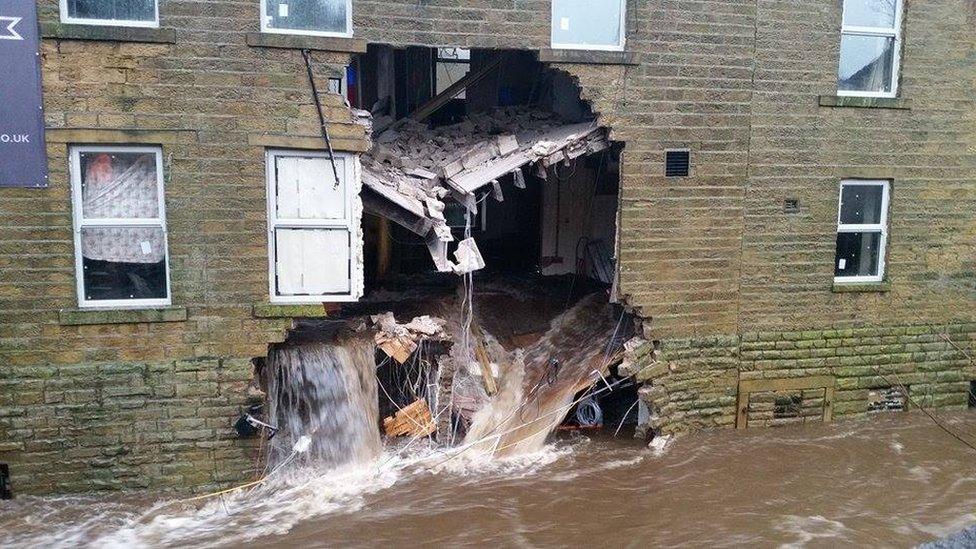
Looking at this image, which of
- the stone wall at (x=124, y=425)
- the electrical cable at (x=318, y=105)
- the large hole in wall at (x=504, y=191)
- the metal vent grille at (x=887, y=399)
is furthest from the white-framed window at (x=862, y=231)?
the stone wall at (x=124, y=425)

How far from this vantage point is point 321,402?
844 cm

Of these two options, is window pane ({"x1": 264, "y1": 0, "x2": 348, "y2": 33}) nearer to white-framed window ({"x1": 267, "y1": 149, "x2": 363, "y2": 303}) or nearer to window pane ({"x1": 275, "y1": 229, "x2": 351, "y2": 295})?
white-framed window ({"x1": 267, "y1": 149, "x2": 363, "y2": 303})

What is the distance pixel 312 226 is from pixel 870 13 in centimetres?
780

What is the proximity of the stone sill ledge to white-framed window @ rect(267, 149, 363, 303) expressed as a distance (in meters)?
0.08

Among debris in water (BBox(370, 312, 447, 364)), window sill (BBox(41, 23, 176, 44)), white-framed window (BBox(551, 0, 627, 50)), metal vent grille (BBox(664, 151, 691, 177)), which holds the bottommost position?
debris in water (BBox(370, 312, 447, 364))

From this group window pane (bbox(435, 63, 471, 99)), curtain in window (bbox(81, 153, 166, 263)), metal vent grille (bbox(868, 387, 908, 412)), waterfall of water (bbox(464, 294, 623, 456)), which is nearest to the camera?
curtain in window (bbox(81, 153, 166, 263))

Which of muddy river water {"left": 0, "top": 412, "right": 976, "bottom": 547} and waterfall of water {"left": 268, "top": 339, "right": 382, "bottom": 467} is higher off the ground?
waterfall of water {"left": 268, "top": 339, "right": 382, "bottom": 467}

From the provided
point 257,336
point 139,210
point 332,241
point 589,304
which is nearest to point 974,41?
point 589,304

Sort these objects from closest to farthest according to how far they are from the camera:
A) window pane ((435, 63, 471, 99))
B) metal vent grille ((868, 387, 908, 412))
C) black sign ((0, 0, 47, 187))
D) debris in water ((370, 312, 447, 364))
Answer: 1. black sign ((0, 0, 47, 187))
2. debris in water ((370, 312, 447, 364))
3. metal vent grille ((868, 387, 908, 412))
4. window pane ((435, 63, 471, 99))

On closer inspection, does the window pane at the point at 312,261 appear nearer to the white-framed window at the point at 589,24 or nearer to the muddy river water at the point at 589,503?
the muddy river water at the point at 589,503

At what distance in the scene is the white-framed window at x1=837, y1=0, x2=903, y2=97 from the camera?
30.8ft

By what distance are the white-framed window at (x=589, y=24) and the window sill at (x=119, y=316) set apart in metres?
5.26

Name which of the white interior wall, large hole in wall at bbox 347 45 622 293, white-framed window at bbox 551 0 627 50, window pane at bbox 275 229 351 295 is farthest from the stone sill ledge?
the white interior wall

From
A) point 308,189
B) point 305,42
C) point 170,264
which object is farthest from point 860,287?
point 170,264
